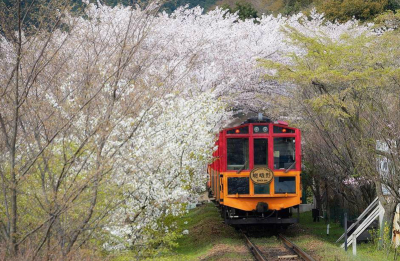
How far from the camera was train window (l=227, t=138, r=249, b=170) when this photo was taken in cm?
1301

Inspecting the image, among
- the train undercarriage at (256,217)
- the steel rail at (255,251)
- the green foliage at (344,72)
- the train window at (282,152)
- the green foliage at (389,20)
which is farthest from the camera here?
the green foliage at (389,20)

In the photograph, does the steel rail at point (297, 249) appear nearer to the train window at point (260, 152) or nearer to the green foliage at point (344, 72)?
the train window at point (260, 152)

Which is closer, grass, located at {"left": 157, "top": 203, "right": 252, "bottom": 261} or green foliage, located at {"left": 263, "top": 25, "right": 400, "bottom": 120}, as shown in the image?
grass, located at {"left": 157, "top": 203, "right": 252, "bottom": 261}

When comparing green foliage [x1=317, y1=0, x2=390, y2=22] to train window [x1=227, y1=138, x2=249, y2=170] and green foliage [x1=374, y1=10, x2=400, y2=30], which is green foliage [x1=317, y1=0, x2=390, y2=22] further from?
train window [x1=227, y1=138, x2=249, y2=170]

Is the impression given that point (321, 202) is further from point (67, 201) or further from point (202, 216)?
point (67, 201)

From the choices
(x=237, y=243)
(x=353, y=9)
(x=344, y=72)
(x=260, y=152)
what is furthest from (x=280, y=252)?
(x=353, y=9)

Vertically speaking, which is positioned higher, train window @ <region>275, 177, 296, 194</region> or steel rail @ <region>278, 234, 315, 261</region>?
train window @ <region>275, 177, 296, 194</region>

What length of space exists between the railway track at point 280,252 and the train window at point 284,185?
3.54 ft

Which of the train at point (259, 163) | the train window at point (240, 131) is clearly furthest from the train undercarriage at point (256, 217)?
the train window at point (240, 131)

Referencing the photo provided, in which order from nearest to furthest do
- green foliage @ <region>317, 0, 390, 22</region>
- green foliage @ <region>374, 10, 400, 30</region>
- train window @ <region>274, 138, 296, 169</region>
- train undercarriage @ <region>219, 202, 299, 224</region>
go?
1. train window @ <region>274, 138, 296, 169</region>
2. train undercarriage @ <region>219, 202, 299, 224</region>
3. green foliage @ <region>374, 10, 400, 30</region>
4. green foliage @ <region>317, 0, 390, 22</region>

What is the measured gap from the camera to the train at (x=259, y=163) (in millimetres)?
12953

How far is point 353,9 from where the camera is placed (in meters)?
31.2

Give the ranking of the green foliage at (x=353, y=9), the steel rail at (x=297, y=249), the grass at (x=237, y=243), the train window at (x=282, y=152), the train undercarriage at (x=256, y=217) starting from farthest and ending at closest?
the green foliage at (x=353, y=9) → the train undercarriage at (x=256, y=217) → the train window at (x=282, y=152) → the grass at (x=237, y=243) → the steel rail at (x=297, y=249)

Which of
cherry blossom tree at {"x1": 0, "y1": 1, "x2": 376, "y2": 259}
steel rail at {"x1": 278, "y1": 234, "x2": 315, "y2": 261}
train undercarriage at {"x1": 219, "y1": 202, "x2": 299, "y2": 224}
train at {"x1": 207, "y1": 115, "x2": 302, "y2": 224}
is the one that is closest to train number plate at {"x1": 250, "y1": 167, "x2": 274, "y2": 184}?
train at {"x1": 207, "y1": 115, "x2": 302, "y2": 224}
